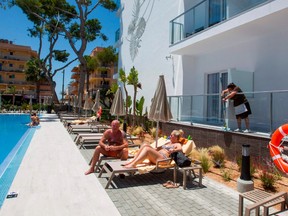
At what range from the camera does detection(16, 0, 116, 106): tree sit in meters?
28.2

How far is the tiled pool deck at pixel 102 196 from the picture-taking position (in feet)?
14.6

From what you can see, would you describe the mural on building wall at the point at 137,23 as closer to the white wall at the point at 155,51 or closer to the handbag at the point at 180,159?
the white wall at the point at 155,51

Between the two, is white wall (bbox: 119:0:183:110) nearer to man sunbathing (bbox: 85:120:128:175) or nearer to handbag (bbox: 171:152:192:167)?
man sunbathing (bbox: 85:120:128:175)

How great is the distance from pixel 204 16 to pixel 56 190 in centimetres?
1050

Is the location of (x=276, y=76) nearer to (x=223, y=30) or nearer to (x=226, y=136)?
(x=223, y=30)

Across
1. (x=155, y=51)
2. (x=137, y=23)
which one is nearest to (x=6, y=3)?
(x=137, y=23)

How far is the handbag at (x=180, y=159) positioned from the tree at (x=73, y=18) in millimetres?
23578

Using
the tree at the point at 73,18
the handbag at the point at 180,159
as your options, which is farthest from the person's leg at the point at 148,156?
the tree at the point at 73,18

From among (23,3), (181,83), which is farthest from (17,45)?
(181,83)

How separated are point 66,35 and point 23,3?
5.59 m

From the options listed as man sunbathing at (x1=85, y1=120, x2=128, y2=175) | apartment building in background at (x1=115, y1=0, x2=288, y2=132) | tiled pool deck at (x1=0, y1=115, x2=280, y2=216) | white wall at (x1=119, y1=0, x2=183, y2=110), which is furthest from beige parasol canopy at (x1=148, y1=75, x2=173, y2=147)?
white wall at (x1=119, y1=0, x2=183, y2=110)

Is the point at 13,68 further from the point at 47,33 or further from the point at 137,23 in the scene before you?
the point at 137,23

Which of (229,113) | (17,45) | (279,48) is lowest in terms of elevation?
(229,113)

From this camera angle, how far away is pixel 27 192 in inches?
206
